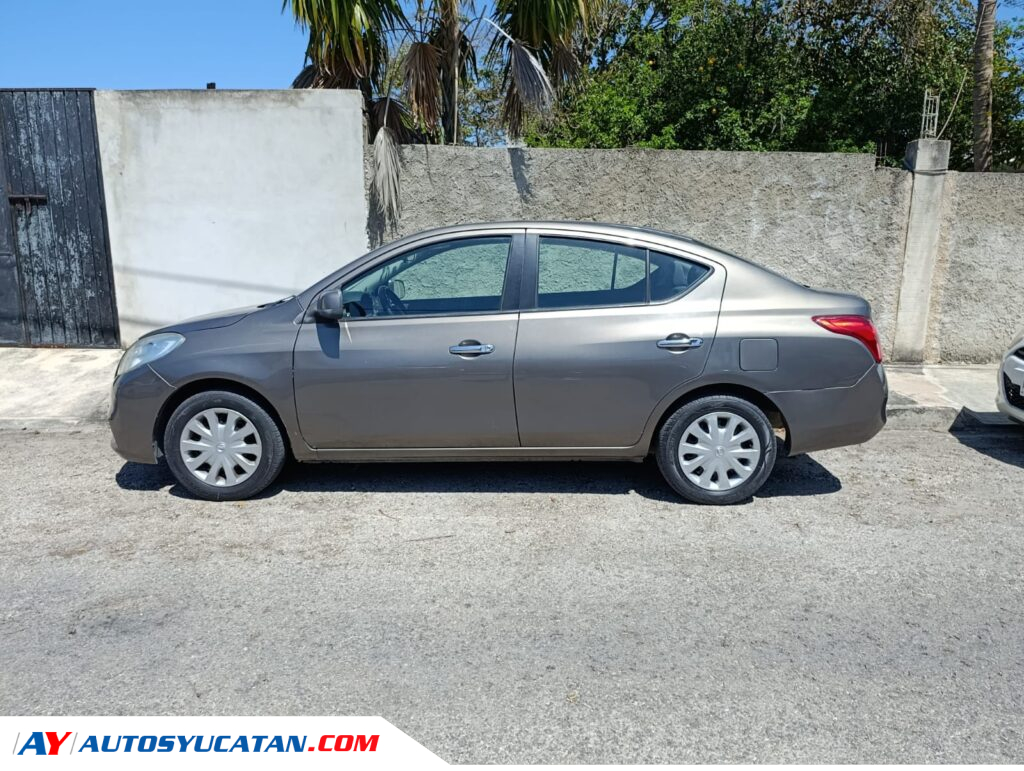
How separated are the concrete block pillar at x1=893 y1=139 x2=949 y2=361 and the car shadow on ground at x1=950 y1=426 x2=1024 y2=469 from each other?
1.88 m

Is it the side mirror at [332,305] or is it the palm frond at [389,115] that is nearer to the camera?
the side mirror at [332,305]

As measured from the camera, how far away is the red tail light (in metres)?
Answer: 4.81

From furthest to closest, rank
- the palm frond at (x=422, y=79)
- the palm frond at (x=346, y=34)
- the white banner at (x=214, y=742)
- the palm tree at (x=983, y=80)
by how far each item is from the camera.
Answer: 1. the palm tree at (x=983, y=80)
2. the palm frond at (x=422, y=79)
3. the palm frond at (x=346, y=34)
4. the white banner at (x=214, y=742)

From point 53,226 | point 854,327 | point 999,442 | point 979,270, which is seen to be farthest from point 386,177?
point 979,270

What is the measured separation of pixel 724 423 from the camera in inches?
193

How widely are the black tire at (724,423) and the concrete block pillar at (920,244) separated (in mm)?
4430

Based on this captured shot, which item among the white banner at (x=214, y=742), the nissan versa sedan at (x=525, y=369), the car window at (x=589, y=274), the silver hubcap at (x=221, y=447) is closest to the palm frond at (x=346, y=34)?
the nissan versa sedan at (x=525, y=369)

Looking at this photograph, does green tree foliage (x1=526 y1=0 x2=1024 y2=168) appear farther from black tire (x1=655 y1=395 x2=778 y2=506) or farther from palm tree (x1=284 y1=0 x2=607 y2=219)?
black tire (x1=655 y1=395 x2=778 y2=506)

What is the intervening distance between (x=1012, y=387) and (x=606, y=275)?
3469mm

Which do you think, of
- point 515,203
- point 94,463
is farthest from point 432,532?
point 515,203

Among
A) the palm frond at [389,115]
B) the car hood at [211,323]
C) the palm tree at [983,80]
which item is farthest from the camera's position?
the palm tree at [983,80]

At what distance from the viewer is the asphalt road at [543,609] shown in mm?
2949

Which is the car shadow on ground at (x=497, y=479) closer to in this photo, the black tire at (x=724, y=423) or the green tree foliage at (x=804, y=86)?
the black tire at (x=724, y=423)

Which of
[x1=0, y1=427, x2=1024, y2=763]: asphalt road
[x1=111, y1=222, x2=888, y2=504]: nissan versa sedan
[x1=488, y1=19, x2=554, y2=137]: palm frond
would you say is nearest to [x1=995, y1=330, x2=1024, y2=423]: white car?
[x1=0, y1=427, x2=1024, y2=763]: asphalt road
